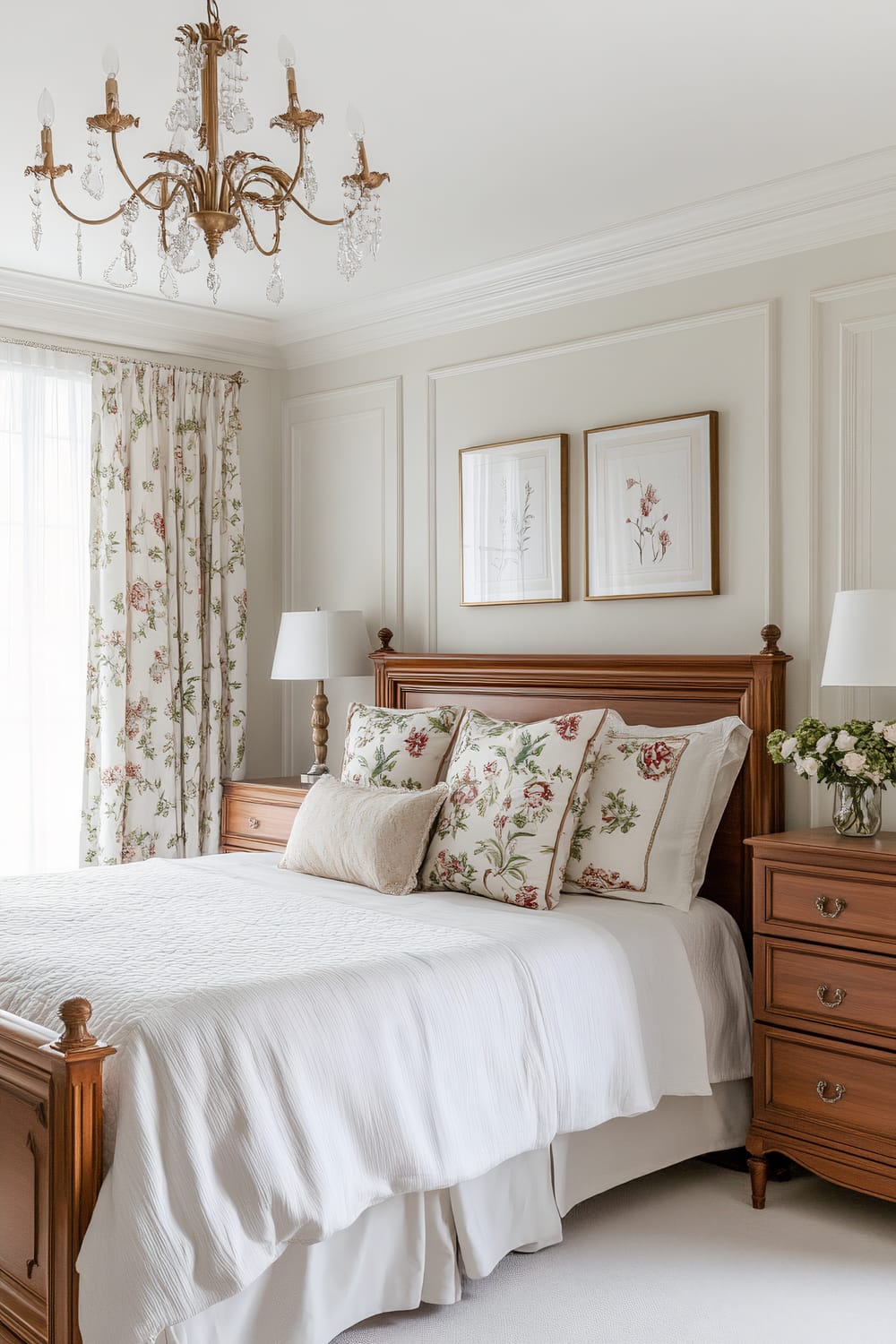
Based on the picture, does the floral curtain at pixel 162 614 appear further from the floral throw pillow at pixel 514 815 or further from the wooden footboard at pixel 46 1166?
the wooden footboard at pixel 46 1166

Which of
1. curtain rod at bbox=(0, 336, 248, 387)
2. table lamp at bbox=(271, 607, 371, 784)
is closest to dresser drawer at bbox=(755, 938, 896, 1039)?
table lamp at bbox=(271, 607, 371, 784)

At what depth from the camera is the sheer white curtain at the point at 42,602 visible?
14.9 ft

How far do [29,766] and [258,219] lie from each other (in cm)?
217

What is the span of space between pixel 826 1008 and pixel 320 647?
94.3 inches

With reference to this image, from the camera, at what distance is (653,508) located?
3951mm

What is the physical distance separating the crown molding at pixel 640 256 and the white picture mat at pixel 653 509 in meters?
0.51

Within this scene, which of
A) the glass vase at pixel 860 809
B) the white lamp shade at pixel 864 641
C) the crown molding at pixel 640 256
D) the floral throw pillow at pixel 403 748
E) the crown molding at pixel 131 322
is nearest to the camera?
the white lamp shade at pixel 864 641

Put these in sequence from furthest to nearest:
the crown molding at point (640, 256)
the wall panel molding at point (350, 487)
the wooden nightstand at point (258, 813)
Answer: the wall panel molding at point (350, 487), the wooden nightstand at point (258, 813), the crown molding at point (640, 256)

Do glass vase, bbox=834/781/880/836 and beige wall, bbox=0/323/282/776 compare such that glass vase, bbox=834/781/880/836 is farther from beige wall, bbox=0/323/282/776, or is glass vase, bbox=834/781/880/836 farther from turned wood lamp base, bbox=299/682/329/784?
beige wall, bbox=0/323/282/776

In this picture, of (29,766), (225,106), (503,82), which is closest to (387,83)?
(503,82)

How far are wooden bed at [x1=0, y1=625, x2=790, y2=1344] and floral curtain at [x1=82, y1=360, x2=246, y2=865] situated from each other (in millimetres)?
811

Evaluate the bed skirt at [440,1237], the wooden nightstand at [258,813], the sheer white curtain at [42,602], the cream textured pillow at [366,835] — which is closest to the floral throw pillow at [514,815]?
the cream textured pillow at [366,835]

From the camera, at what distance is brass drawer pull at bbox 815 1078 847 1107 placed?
118 inches

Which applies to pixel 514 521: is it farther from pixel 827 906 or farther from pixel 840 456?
pixel 827 906
